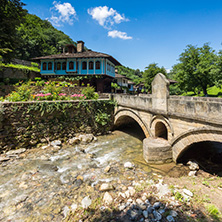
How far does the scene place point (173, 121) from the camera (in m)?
7.05

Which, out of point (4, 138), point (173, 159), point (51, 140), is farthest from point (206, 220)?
point (4, 138)

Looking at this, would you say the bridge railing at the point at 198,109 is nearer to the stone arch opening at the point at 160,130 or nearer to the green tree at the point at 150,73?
the stone arch opening at the point at 160,130

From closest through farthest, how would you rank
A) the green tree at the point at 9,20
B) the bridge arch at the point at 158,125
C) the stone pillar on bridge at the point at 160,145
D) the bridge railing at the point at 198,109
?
the bridge railing at the point at 198,109 → the stone pillar on bridge at the point at 160,145 → the bridge arch at the point at 158,125 → the green tree at the point at 9,20

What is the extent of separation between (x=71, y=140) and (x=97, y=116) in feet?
11.3

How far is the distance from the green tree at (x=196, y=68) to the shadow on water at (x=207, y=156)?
1830 cm

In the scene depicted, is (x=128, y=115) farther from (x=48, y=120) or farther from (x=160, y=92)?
(x=48, y=120)

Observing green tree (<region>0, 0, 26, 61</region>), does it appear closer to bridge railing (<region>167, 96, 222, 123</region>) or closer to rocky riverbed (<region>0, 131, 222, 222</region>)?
rocky riverbed (<region>0, 131, 222, 222</region>)

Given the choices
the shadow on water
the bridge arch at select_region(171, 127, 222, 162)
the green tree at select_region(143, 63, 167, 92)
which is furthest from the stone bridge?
the green tree at select_region(143, 63, 167, 92)

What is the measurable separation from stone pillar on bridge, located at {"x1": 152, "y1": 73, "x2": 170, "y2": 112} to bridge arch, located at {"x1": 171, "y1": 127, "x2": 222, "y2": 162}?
178cm

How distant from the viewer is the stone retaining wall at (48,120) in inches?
346

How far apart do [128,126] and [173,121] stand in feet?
28.9

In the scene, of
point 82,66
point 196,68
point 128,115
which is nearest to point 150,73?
point 196,68

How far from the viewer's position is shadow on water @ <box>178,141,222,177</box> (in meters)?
6.83

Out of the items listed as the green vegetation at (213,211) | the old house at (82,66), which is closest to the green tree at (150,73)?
the old house at (82,66)
